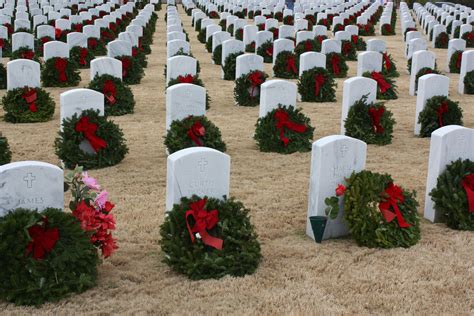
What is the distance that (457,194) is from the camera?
6.28 m

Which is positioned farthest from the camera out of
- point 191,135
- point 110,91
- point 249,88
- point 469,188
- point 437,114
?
point 249,88

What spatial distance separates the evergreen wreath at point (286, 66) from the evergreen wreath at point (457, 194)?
8782mm

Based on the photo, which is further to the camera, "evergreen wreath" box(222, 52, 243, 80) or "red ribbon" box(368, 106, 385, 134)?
"evergreen wreath" box(222, 52, 243, 80)

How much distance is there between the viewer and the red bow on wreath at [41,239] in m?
4.71

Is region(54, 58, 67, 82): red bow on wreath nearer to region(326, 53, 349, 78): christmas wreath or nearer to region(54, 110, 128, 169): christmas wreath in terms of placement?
region(326, 53, 349, 78): christmas wreath

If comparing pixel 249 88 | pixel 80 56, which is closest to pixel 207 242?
pixel 249 88

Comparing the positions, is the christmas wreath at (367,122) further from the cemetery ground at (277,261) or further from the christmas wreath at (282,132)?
the christmas wreath at (282,132)

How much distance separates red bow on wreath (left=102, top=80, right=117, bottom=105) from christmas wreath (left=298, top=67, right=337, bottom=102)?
340 centimetres

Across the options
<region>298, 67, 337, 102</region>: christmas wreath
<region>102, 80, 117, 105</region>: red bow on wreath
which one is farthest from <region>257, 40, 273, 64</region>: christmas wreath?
<region>102, 80, 117, 105</region>: red bow on wreath

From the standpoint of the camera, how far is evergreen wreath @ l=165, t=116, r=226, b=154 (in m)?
8.41

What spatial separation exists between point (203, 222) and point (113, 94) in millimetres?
6270

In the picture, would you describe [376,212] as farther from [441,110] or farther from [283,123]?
[441,110]

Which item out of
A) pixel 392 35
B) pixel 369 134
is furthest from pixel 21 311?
pixel 392 35

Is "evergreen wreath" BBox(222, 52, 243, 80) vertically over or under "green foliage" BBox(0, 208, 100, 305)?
over
